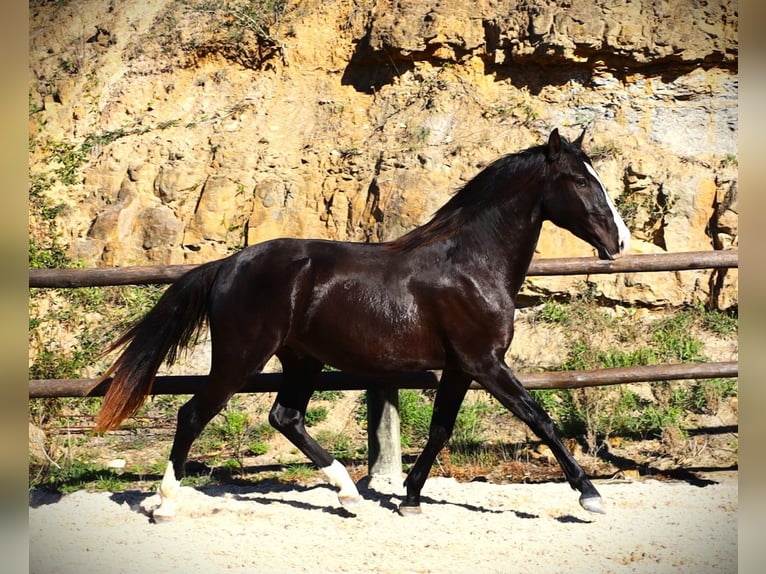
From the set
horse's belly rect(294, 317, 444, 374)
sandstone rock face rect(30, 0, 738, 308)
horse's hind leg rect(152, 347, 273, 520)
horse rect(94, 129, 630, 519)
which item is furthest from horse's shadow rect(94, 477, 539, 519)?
sandstone rock face rect(30, 0, 738, 308)

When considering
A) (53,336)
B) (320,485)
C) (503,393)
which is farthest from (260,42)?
(503,393)

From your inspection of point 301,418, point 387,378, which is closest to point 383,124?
point 387,378

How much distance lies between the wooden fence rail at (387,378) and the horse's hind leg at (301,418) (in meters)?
0.25

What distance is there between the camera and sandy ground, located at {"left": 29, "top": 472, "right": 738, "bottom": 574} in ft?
13.3

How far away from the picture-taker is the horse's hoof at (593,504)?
14.8 feet

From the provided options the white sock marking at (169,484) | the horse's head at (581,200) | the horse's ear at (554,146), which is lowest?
the white sock marking at (169,484)

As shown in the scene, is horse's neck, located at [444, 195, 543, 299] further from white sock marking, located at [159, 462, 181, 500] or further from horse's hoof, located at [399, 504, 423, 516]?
white sock marking, located at [159, 462, 181, 500]

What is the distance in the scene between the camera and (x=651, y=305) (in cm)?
802

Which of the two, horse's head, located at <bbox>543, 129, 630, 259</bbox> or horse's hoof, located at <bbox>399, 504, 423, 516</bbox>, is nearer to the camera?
horse's head, located at <bbox>543, 129, 630, 259</bbox>

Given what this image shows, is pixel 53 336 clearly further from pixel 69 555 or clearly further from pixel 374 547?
pixel 374 547

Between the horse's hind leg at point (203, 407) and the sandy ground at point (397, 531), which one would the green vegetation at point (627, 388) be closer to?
the sandy ground at point (397, 531)

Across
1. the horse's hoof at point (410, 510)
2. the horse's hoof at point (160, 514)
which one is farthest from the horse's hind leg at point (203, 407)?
the horse's hoof at point (410, 510)

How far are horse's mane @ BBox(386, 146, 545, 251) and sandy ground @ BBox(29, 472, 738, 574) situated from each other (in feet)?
5.16
